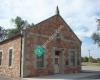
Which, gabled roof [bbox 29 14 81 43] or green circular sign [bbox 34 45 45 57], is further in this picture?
gabled roof [bbox 29 14 81 43]

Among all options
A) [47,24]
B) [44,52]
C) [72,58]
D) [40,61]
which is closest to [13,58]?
[40,61]

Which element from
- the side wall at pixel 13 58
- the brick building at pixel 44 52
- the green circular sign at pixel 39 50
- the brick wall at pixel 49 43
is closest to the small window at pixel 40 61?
the brick building at pixel 44 52

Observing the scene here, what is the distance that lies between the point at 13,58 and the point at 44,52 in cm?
337

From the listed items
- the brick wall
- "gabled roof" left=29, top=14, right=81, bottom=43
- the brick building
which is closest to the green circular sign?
the brick building

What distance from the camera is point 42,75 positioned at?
2462 cm

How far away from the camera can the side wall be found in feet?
78.8

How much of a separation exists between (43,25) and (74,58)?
709 cm

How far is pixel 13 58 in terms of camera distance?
81.5 feet

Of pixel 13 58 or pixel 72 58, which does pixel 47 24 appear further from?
pixel 72 58

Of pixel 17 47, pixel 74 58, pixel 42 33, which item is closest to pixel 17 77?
pixel 17 47

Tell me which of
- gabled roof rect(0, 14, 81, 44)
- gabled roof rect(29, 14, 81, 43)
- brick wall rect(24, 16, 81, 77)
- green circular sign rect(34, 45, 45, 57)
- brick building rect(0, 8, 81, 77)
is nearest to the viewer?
brick building rect(0, 8, 81, 77)

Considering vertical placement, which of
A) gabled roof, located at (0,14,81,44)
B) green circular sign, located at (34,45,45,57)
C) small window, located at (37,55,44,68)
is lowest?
small window, located at (37,55,44,68)

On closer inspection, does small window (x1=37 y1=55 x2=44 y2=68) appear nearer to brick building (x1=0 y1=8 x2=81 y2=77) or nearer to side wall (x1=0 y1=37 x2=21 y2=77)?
brick building (x1=0 y1=8 x2=81 y2=77)

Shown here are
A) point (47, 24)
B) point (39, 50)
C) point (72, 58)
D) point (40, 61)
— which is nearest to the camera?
point (39, 50)
